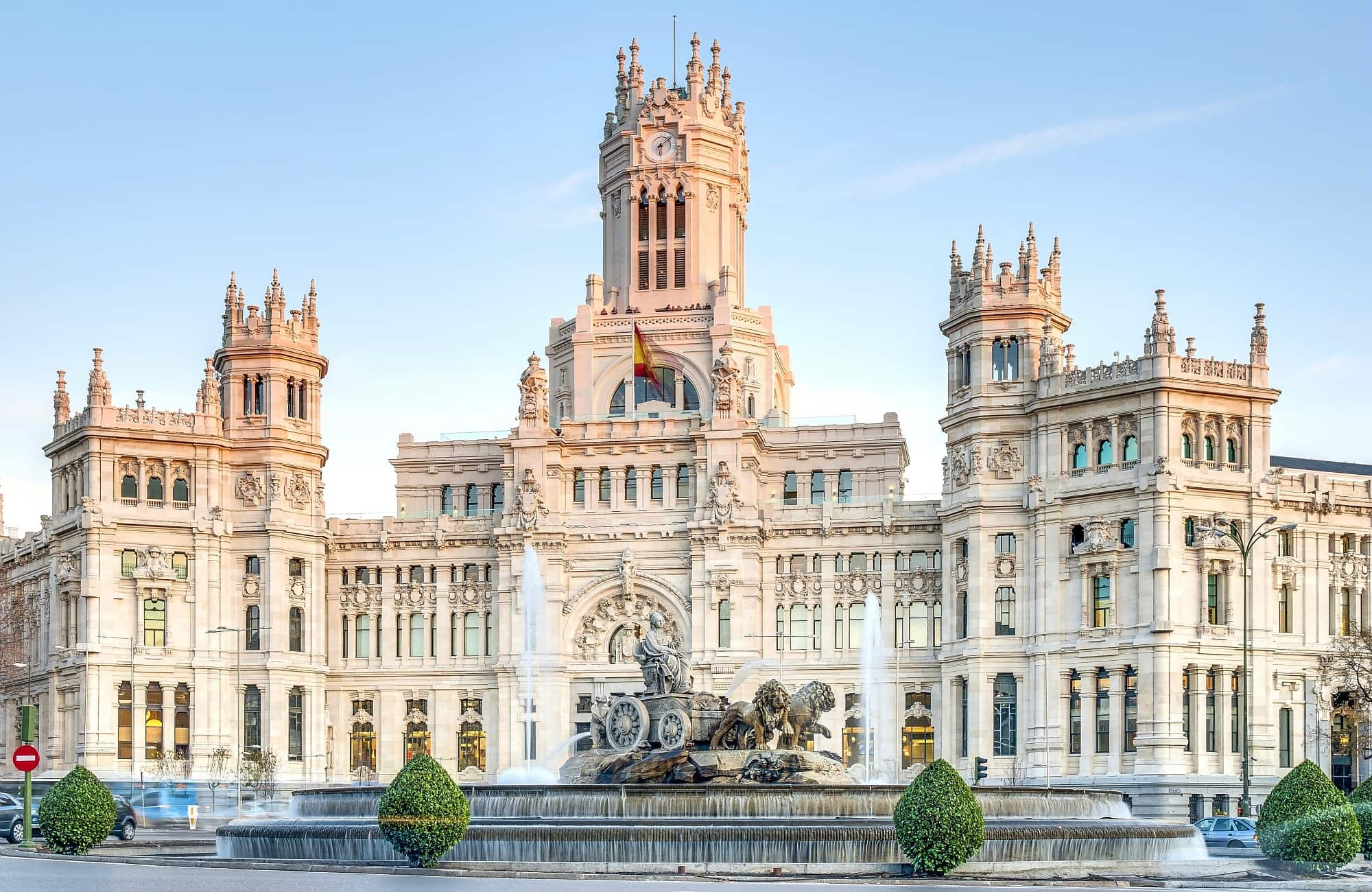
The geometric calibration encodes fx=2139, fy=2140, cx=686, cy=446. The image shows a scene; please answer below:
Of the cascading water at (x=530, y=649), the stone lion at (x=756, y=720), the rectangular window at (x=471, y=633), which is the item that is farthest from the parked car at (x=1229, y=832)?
the rectangular window at (x=471, y=633)

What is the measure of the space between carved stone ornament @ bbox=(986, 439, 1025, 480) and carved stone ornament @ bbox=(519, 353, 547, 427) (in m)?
25.6

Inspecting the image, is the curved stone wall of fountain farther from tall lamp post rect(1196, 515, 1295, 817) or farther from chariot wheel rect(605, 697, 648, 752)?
tall lamp post rect(1196, 515, 1295, 817)

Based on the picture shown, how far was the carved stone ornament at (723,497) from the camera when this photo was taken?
4496 inches

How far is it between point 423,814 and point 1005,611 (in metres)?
60.3

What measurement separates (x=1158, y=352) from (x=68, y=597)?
57511 millimetres

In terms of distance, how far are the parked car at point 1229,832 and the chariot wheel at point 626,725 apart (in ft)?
66.0

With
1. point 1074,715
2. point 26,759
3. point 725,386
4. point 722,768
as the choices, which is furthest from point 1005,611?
point 26,759

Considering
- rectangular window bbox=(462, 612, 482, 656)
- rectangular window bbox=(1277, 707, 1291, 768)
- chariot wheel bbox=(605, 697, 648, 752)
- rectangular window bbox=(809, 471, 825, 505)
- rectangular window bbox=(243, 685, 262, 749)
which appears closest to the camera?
chariot wheel bbox=(605, 697, 648, 752)

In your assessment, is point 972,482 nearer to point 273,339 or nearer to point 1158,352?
point 1158,352

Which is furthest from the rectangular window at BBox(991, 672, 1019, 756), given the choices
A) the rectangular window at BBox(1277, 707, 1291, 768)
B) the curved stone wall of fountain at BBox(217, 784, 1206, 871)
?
the curved stone wall of fountain at BBox(217, 784, 1206, 871)

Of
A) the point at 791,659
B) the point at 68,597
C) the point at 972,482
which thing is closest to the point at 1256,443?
the point at 972,482

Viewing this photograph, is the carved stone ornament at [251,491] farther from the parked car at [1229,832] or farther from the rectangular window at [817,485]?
the parked car at [1229,832]

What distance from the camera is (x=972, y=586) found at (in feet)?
350

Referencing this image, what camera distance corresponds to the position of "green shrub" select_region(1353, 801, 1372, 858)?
5625 centimetres
